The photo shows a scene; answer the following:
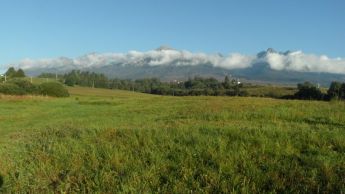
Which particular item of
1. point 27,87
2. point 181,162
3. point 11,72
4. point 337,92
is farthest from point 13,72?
point 181,162

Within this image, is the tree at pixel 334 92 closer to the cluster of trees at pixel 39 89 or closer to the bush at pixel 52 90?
the cluster of trees at pixel 39 89

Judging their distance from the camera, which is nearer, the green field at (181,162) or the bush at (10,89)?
the green field at (181,162)

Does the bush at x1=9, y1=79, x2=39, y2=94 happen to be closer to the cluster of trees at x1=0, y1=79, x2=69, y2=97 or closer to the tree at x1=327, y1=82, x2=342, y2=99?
the cluster of trees at x1=0, y1=79, x2=69, y2=97

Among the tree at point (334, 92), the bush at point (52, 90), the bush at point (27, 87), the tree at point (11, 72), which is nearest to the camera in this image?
the tree at point (334, 92)

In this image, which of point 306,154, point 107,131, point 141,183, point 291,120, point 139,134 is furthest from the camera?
point 291,120

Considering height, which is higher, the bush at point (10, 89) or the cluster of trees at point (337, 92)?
the cluster of trees at point (337, 92)

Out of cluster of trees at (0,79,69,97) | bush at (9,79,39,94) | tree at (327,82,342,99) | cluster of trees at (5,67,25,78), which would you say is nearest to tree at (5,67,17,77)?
cluster of trees at (5,67,25,78)

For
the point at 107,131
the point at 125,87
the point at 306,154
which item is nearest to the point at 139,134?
the point at 107,131

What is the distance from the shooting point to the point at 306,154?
9367mm

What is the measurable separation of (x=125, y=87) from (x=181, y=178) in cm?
14036

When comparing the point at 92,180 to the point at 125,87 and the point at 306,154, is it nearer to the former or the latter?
the point at 306,154

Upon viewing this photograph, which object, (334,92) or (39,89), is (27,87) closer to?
(39,89)

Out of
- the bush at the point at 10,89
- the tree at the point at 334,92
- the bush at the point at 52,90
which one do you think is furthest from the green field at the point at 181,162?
the bush at the point at 10,89

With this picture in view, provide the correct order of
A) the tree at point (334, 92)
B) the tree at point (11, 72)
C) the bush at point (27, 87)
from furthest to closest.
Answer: the tree at point (11, 72), the bush at point (27, 87), the tree at point (334, 92)
